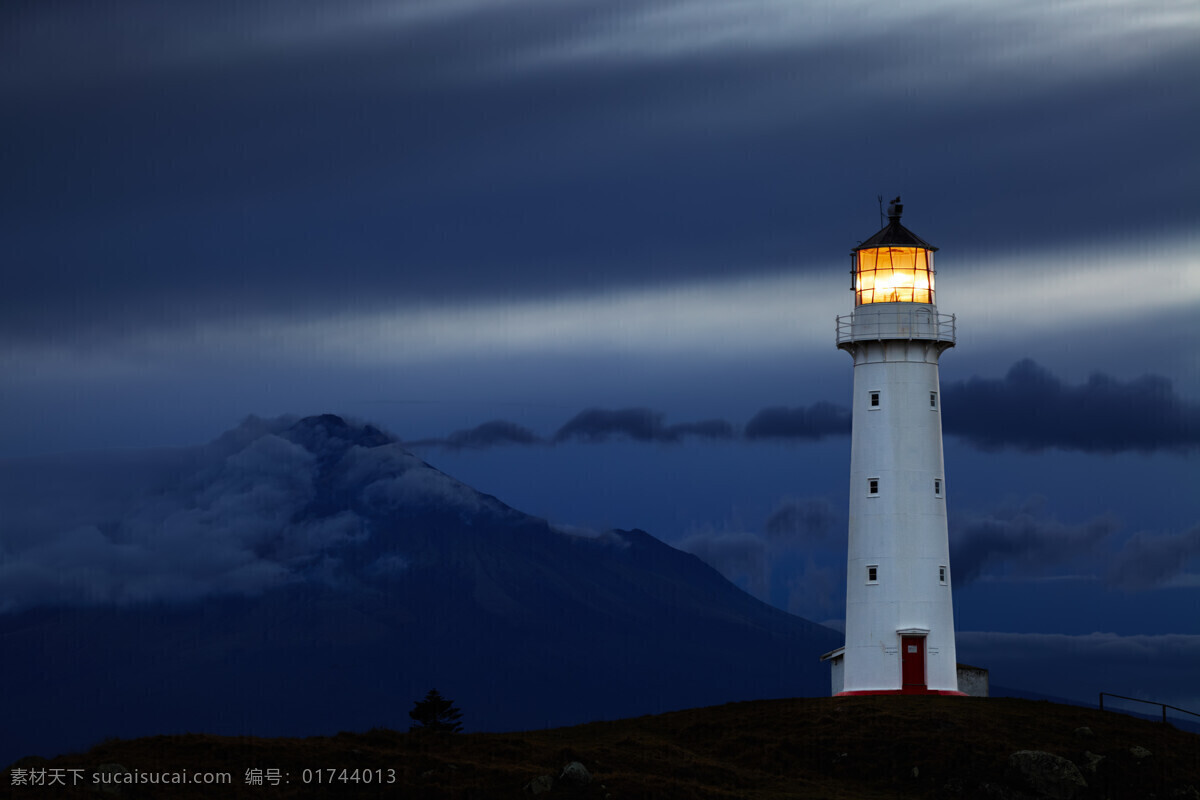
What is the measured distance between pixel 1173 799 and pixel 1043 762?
165 inches

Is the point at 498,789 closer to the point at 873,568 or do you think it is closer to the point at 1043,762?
the point at 1043,762

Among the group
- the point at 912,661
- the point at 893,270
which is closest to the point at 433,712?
the point at 912,661

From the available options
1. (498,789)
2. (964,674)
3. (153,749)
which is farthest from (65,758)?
(964,674)

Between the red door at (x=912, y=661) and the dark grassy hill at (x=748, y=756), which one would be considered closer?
the dark grassy hill at (x=748, y=756)

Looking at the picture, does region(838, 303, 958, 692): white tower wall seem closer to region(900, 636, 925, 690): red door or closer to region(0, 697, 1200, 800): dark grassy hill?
region(900, 636, 925, 690): red door

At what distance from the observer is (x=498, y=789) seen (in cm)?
4531

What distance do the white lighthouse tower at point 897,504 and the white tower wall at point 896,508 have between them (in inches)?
1.5

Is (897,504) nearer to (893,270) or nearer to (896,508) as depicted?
(896,508)

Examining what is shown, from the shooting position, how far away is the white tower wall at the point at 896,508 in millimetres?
62438

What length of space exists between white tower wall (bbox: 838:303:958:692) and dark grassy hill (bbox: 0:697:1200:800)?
2421mm

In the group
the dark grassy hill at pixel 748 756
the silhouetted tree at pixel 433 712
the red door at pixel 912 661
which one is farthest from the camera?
the silhouetted tree at pixel 433 712

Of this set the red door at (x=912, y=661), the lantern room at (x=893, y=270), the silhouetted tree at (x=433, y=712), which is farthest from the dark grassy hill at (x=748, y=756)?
the lantern room at (x=893, y=270)

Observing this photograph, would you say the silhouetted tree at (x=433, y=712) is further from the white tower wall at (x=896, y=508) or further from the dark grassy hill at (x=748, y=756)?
the white tower wall at (x=896, y=508)

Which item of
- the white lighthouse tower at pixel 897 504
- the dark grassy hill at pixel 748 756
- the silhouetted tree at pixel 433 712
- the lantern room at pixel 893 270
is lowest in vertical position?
the dark grassy hill at pixel 748 756
